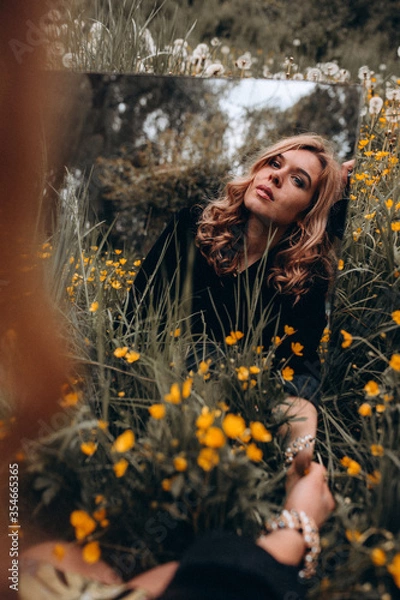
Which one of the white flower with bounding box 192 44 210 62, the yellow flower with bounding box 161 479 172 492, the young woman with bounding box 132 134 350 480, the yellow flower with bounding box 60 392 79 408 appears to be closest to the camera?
the yellow flower with bounding box 161 479 172 492

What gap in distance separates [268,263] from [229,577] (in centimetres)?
82

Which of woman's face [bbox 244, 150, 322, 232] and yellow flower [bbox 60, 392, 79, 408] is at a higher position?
woman's face [bbox 244, 150, 322, 232]

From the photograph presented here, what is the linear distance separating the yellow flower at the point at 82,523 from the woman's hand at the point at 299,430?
0.52 m

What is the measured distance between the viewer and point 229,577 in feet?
3.17

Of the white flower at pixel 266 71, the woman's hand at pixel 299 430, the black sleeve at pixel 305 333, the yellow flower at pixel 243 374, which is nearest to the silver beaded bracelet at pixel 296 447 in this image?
the woman's hand at pixel 299 430

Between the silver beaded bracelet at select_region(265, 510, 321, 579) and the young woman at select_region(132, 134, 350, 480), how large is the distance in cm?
30

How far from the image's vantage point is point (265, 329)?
1.36 metres

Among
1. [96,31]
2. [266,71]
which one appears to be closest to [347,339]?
[266,71]

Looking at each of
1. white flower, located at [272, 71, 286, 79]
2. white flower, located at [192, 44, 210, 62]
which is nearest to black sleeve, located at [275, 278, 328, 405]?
white flower, located at [272, 71, 286, 79]

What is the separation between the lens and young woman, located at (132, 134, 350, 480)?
133 centimetres

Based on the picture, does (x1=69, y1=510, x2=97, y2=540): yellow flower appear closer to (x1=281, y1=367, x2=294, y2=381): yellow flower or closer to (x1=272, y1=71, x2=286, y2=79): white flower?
(x1=281, y1=367, x2=294, y2=381): yellow flower

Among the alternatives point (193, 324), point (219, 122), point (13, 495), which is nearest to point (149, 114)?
point (219, 122)

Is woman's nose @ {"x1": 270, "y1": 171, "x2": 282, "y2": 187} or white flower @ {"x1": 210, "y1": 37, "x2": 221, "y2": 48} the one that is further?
white flower @ {"x1": 210, "y1": 37, "x2": 221, "y2": 48}

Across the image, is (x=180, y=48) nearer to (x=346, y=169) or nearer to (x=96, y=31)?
(x=96, y=31)
